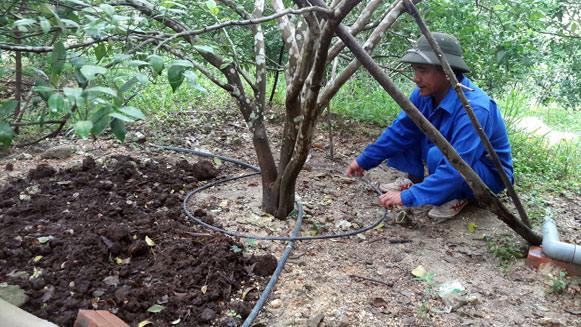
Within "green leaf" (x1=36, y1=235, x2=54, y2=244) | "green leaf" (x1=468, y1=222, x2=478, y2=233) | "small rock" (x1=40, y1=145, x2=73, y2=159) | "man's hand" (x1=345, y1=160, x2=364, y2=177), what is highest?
"man's hand" (x1=345, y1=160, x2=364, y2=177)

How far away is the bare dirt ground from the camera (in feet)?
6.23

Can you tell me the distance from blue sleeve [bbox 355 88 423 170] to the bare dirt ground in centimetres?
34

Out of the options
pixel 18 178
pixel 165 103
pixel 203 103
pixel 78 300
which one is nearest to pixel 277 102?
pixel 203 103

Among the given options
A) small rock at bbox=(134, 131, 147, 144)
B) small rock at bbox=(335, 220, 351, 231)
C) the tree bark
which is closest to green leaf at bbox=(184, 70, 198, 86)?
the tree bark

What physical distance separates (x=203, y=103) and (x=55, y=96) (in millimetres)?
4020

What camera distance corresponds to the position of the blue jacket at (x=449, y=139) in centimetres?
251

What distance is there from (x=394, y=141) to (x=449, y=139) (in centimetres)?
44

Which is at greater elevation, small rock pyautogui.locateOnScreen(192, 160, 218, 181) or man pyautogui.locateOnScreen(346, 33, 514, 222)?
man pyautogui.locateOnScreen(346, 33, 514, 222)

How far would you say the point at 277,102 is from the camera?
16.6 ft

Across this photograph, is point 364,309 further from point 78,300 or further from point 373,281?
point 78,300

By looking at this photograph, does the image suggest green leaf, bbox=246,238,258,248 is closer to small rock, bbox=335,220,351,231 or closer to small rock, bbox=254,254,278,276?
small rock, bbox=254,254,278,276

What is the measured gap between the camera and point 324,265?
2.33 m

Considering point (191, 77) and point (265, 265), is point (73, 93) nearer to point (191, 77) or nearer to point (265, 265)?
point (191, 77)

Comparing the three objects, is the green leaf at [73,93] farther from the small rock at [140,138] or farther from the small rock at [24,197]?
the small rock at [140,138]
